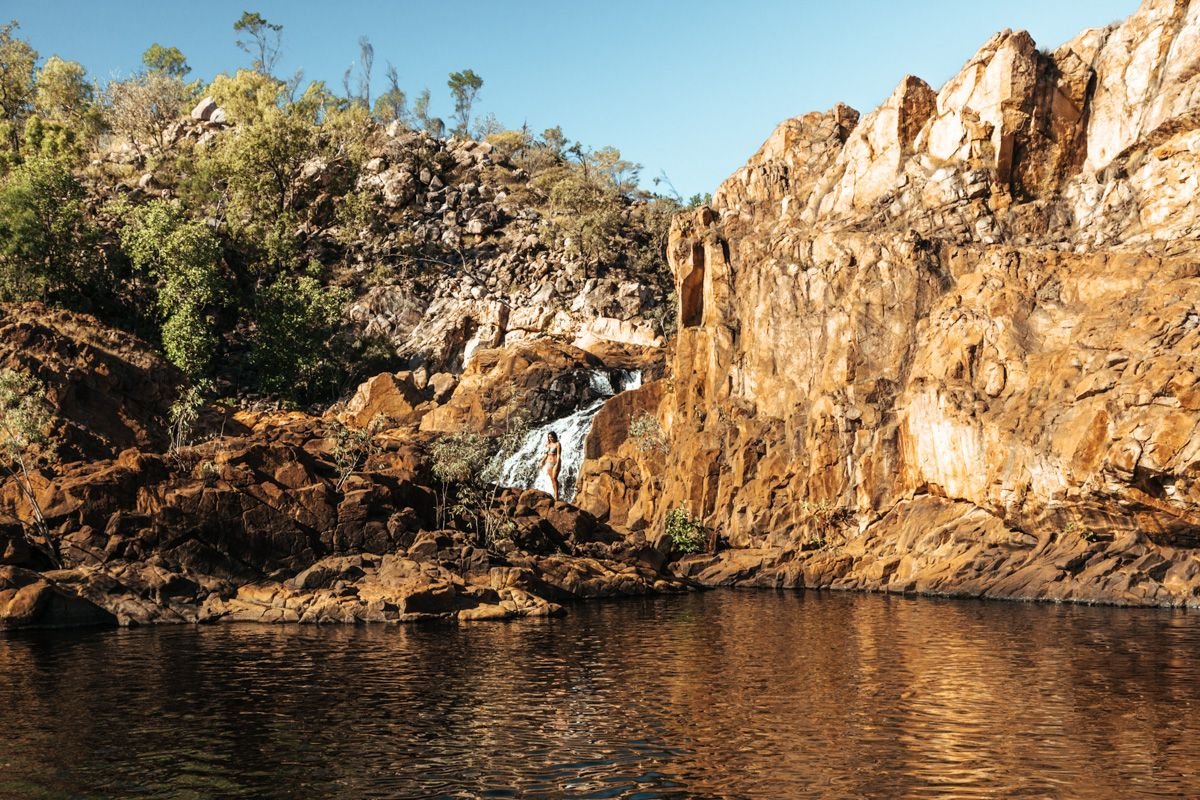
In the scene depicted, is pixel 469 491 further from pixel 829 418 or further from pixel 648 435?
pixel 829 418

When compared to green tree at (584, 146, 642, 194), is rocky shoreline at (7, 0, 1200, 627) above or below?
below

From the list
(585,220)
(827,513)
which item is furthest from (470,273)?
(827,513)

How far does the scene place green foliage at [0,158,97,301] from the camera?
110 m

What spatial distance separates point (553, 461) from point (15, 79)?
391ft

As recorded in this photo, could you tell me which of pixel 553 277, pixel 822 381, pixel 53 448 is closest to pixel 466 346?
pixel 553 277

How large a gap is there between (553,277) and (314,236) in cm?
3616

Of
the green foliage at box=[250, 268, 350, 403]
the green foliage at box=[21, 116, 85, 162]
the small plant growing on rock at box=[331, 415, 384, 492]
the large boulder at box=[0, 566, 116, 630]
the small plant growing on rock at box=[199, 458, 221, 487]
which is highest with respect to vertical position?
the green foliage at box=[21, 116, 85, 162]

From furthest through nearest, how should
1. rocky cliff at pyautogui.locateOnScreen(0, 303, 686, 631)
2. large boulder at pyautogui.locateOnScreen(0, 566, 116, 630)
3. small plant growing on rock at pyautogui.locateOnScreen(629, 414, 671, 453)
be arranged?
small plant growing on rock at pyautogui.locateOnScreen(629, 414, 671, 453), rocky cliff at pyautogui.locateOnScreen(0, 303, 686, 631), large boulder at pyautogui.locateOnScreen(0, 566, 116, 630)

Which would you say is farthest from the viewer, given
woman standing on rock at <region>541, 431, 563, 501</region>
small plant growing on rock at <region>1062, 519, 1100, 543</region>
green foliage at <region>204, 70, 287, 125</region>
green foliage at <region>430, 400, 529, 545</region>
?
green foliage at <region>204, 70, 287, 125</region>

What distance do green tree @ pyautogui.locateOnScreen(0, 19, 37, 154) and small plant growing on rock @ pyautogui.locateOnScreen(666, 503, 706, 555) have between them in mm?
123869

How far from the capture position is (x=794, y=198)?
340 feet

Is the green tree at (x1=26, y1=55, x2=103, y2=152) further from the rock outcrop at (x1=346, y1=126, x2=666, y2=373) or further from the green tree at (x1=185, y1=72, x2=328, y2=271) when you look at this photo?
A: the rock outcrop at (x1=346, y1=126, x2=666, y2=373)

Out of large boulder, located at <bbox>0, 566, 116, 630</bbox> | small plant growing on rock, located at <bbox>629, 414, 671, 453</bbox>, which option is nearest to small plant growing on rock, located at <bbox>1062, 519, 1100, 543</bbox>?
small plant growing on rock, located at <bbox>629, 414, 671, 453</bbox>

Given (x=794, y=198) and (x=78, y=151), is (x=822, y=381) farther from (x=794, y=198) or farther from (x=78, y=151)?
(x=78, y=151)
